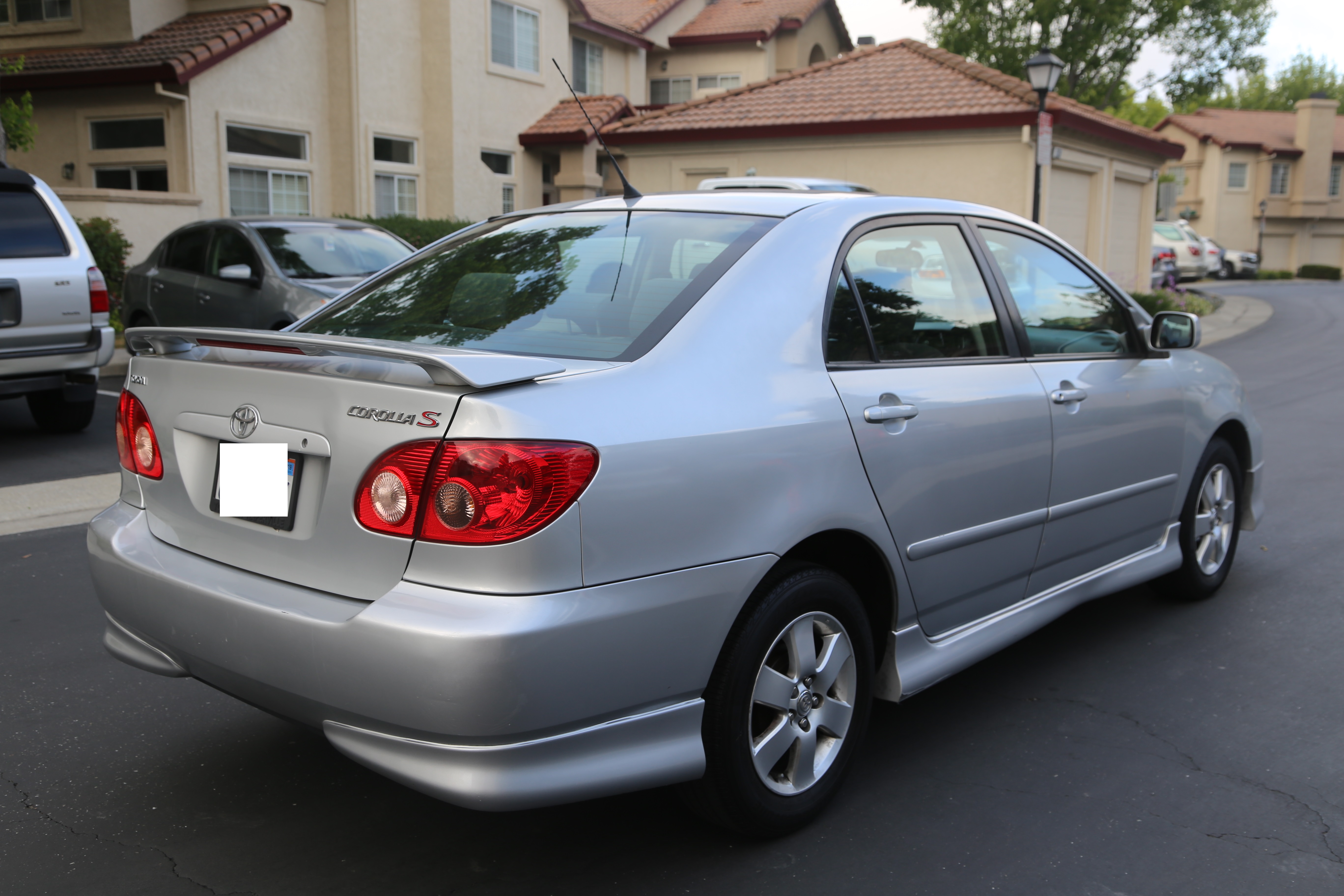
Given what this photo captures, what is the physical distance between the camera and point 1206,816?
3246 mm

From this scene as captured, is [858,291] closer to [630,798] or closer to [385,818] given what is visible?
[630,798]

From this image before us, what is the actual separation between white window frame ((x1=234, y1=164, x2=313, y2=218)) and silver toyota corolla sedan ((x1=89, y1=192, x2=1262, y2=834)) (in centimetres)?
1642

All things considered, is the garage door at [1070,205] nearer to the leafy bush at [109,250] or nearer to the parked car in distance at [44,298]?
the leafy bush at [109,250]

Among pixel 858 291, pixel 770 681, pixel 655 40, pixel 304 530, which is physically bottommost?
pixel 770 681

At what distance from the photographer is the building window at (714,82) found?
32.1 m

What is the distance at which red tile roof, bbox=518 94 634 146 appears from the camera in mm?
24703

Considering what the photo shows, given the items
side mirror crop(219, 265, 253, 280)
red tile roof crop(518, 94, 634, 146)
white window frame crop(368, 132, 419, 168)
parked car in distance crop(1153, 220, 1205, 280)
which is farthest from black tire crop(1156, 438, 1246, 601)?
parked car in distance crop(1153, 220, 1205, 280)

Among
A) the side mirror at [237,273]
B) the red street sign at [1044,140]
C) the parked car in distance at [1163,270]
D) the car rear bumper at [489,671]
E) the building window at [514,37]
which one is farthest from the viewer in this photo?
the parked car in distance at [1163,270]

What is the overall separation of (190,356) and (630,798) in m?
1.70

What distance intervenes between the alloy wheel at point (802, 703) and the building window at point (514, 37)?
23.1m

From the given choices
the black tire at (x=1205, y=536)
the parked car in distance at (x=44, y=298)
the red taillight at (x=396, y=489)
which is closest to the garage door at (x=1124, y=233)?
the black tire at (x=1205, y=536)

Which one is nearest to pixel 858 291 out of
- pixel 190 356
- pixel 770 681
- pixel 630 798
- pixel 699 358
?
pixel 699 358

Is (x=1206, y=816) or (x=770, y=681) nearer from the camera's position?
(x=770, y=681)

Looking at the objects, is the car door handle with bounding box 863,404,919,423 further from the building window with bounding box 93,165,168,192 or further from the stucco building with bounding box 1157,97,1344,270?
the stucco building with bounding box 1157,97,1344,270
